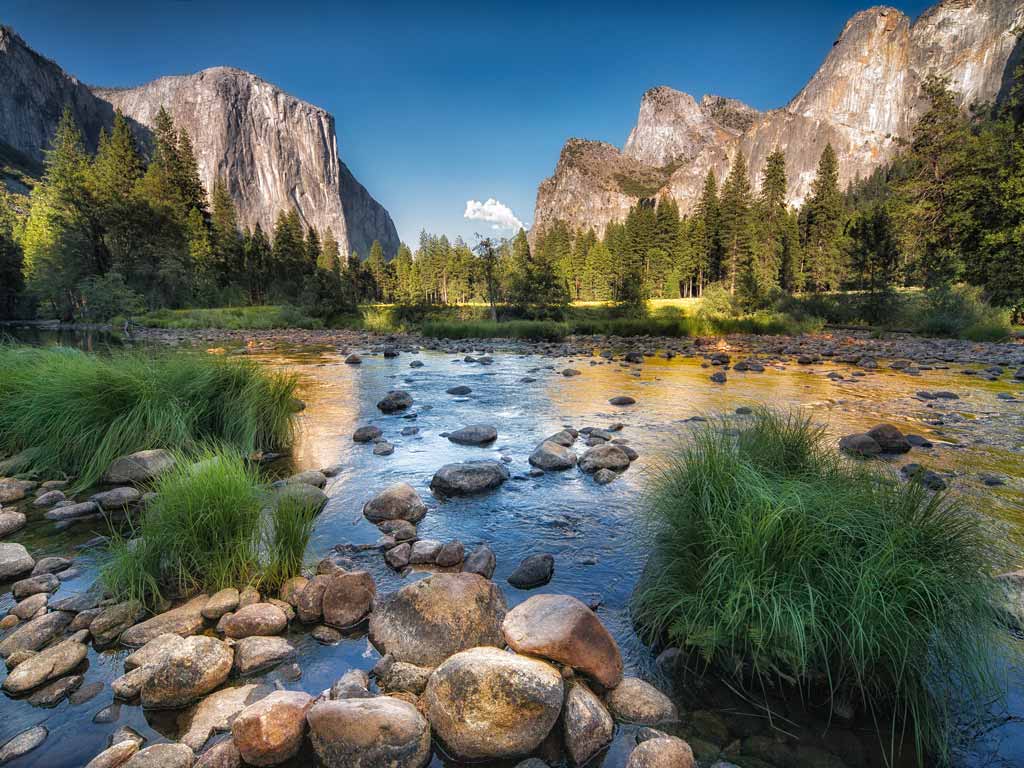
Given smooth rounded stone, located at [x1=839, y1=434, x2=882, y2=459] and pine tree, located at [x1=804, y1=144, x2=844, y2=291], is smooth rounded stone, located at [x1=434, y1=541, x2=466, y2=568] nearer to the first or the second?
smooth rounded stone, located at [x1=839, y1=434, x2=882, y2=459]

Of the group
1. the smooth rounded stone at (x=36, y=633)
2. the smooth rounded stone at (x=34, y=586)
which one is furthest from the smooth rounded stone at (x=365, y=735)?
the smooth rounded stone at (x=34, y=586)

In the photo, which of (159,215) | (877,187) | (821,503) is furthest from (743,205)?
(821,503)

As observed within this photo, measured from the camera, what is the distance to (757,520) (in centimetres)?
279

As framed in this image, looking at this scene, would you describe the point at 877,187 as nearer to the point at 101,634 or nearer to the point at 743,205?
the point at 743,205

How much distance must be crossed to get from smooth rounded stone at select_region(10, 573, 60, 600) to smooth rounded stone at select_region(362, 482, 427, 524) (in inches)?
89.9

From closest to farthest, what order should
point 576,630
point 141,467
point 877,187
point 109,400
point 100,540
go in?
point 576,630, point 100,540, point 141,467, point 109,400, point 877,187

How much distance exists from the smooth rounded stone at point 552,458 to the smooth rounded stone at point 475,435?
1.20 metres

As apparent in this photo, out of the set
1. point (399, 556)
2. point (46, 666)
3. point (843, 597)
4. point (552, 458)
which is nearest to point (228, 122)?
point (552, 458)

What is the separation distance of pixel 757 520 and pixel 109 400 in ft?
23.2

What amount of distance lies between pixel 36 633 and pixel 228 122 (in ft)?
Answer: 676

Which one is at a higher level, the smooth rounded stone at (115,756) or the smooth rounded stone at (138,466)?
the smooth rounded stone at (138,466)

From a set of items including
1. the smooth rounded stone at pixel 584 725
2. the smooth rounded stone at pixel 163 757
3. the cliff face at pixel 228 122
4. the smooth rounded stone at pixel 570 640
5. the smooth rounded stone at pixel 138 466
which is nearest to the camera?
the smooth rounded stone at pixel 163 757

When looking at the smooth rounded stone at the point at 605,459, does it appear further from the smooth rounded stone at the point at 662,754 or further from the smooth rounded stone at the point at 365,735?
the smooth rounded stone at the point at 365,735

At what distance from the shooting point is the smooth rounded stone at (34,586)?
3.33 meters
